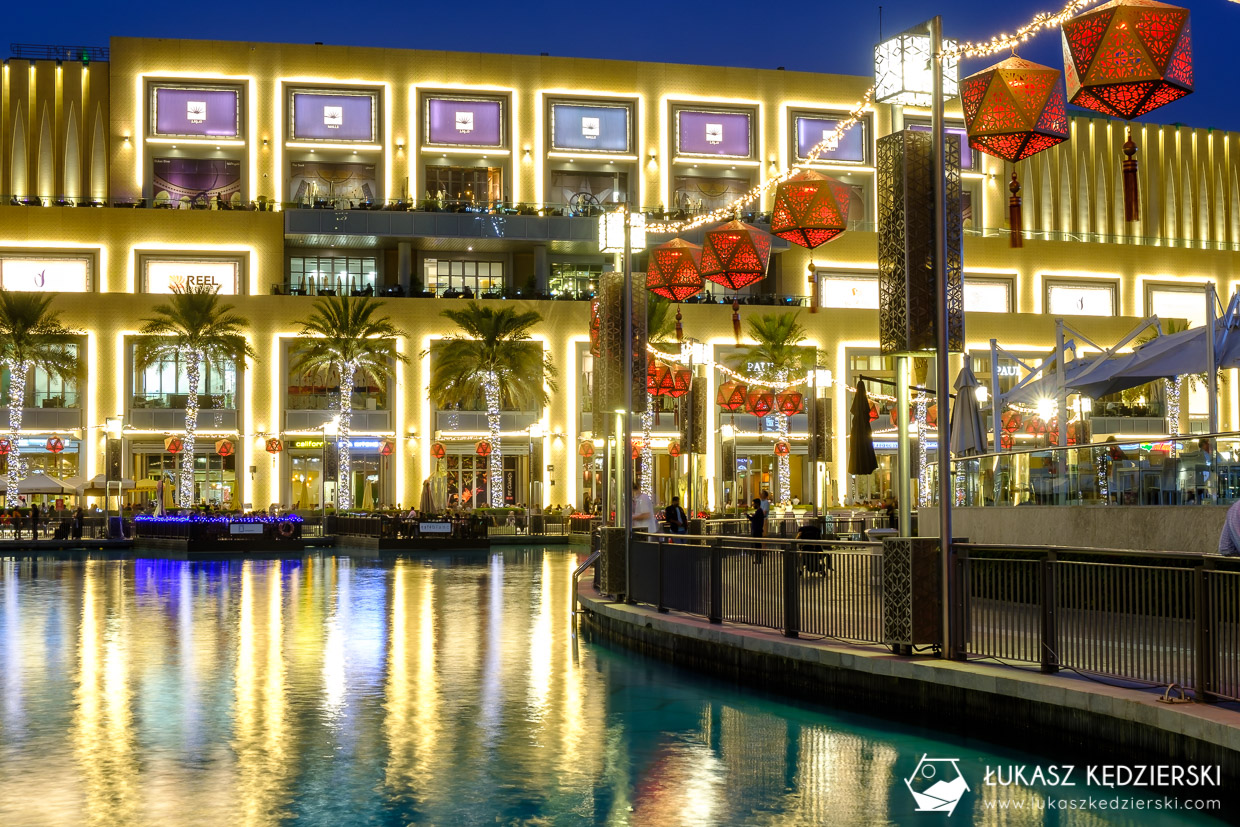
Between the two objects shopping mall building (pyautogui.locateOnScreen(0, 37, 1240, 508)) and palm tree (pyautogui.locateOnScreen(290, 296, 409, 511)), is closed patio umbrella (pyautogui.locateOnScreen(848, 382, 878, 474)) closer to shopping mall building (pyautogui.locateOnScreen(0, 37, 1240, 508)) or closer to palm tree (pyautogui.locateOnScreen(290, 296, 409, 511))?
shopping mall building (pyautogui.locateOnScreen(0, 37, 1240, 508))

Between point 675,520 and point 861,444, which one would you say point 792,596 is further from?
A: point 675,520

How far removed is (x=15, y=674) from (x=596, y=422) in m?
45.4

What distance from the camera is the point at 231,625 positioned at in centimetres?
2056

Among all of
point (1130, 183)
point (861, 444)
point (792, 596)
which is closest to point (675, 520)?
point (861, 444)

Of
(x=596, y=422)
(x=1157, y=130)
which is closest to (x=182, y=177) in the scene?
(x=596, y=422)

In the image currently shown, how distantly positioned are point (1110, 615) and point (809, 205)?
33.8 feet

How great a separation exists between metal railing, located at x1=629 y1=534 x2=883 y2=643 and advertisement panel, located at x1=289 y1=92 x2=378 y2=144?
191 feet

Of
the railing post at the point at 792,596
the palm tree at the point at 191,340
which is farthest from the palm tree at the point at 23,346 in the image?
the railing post at the point at 792,596

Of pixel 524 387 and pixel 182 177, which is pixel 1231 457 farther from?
pixel 182 177

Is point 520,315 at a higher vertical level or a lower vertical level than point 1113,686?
higher

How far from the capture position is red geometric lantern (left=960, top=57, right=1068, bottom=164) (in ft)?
48.0

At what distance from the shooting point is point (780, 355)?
67.7 metres

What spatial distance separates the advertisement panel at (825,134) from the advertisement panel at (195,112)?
29.6 m

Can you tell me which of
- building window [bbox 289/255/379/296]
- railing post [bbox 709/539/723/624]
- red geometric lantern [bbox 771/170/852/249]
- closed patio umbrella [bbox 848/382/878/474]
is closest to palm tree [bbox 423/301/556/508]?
building window [bbox 289/255/379/296]
